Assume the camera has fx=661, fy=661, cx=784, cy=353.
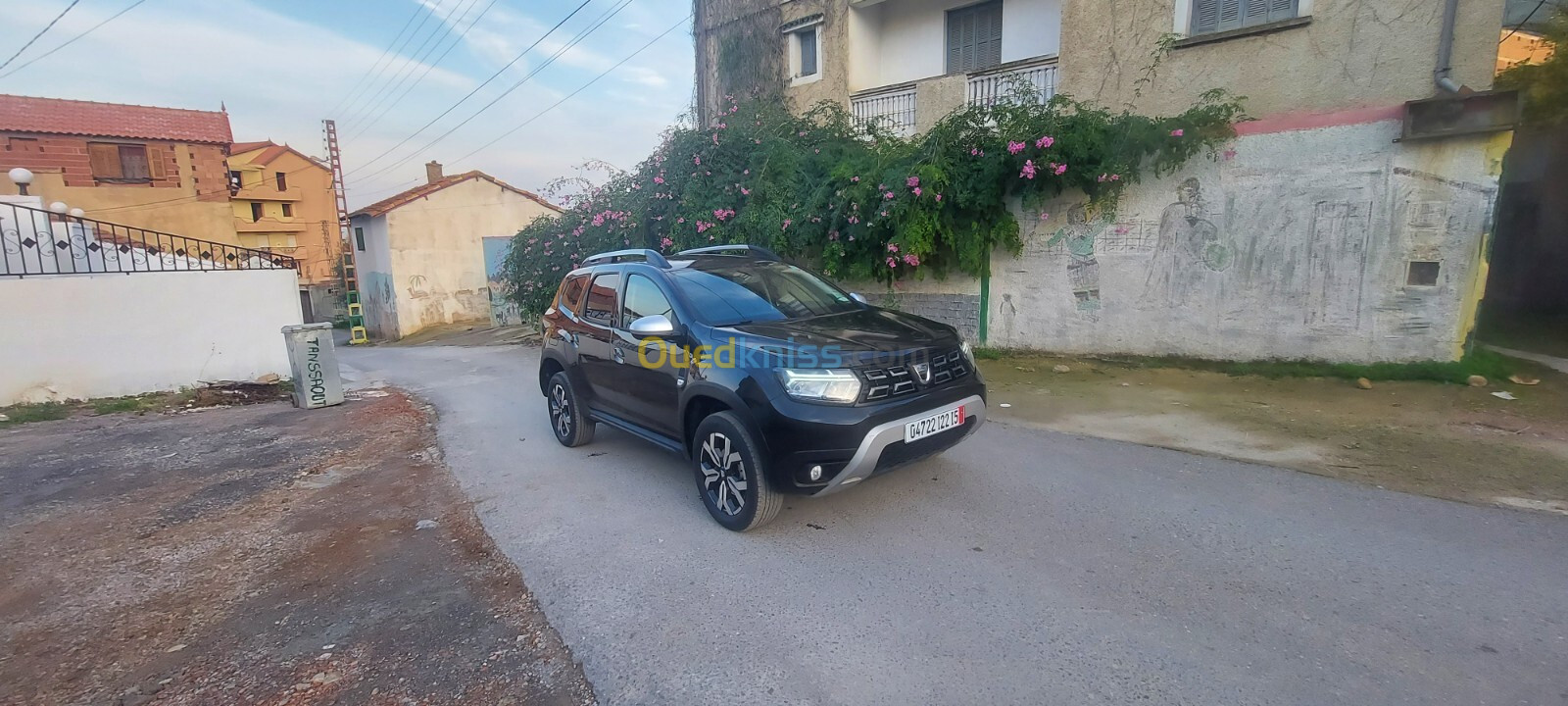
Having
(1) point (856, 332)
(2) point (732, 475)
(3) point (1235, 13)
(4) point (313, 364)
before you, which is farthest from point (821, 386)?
(3) point (1235, 13)

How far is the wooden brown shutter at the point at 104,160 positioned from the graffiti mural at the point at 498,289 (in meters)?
13.0

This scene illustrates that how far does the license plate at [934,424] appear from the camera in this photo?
11.8ft

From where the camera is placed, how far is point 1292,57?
7.39m

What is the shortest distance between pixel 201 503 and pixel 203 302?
20.1ft

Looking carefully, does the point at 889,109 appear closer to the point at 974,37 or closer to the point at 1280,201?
the point at 974,37

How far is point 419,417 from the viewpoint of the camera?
7367 mm

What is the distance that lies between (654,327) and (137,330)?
29.1ft

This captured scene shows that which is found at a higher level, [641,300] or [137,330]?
[641,300]

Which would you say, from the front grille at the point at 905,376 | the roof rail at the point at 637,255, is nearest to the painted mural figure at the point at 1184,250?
the front grille at the point at 905,376

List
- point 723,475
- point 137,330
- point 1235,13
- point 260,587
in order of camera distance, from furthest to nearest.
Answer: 1. point 137,330
2. point 1235,13
3. point 723,475
4. point 260,587

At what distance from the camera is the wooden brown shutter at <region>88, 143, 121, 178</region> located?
2327cm

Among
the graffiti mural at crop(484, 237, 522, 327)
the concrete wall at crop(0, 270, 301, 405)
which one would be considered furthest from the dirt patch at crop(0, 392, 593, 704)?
the graffiti mural at crop(484, 237, 522, 327)

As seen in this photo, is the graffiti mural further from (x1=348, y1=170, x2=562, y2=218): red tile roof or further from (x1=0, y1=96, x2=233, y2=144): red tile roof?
(x1=0, y1=96, x2=233, y2=144): red tile roof

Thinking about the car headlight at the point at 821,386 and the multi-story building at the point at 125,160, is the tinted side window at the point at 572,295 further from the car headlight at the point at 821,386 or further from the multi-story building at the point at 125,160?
the multi-story building at the point at 125,160
